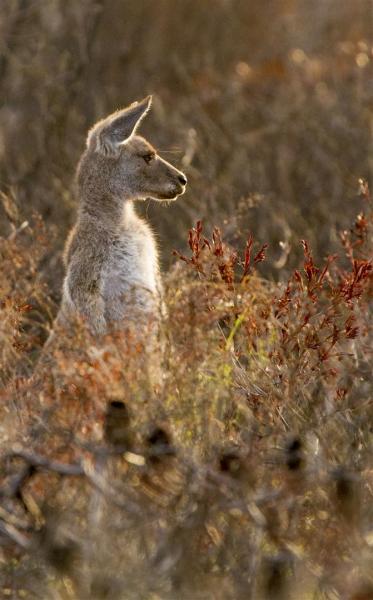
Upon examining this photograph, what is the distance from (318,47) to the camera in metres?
20.0

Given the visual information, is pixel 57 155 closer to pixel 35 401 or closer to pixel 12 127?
pixel 12 127

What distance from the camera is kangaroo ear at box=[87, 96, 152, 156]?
798cm

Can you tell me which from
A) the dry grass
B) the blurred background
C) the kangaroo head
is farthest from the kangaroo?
the blurred background

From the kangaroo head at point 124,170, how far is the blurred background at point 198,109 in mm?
1552

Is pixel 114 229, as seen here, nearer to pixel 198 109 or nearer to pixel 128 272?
pixel 128 272

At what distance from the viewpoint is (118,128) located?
808 cm

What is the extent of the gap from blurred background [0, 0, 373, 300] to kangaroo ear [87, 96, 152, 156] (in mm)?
1639

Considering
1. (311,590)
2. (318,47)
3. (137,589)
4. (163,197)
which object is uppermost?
(137,589)

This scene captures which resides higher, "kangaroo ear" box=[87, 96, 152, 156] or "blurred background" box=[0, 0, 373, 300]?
"kangaroo ear" box=[87, 96, 152, 156]

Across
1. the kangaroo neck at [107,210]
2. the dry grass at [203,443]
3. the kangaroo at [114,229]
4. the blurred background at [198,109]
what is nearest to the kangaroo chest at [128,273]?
the kangaroo at [114,229]

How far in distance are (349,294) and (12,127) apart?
969cm

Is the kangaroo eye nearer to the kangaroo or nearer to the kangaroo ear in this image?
the kangaroo

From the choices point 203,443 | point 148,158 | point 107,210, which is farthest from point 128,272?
point 203,443

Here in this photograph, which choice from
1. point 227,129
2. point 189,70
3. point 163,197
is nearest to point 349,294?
point 163,197
